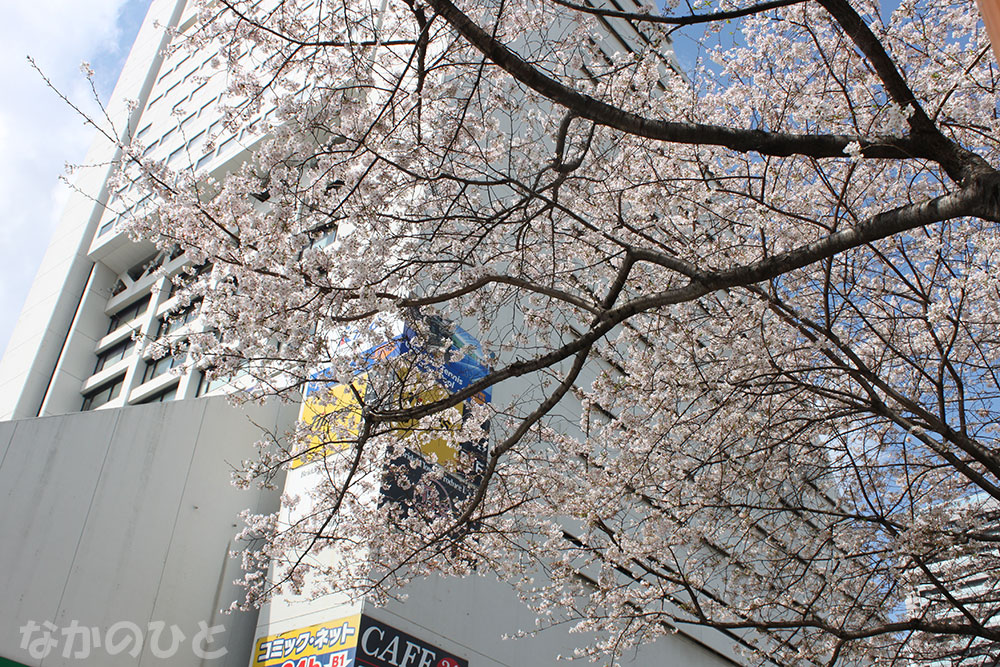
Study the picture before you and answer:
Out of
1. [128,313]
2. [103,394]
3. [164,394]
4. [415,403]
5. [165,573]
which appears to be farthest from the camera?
[128,313]

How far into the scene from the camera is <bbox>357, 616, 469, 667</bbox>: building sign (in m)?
8.16

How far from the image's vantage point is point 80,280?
19.5 metres

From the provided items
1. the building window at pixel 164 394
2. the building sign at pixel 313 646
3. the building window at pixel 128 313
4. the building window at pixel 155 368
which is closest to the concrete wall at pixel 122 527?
the building sign at pixel 313 646

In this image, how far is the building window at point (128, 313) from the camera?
62.4 feet

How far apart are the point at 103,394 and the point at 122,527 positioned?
10533 mm

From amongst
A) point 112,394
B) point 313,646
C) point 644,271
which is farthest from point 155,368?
point 644,271

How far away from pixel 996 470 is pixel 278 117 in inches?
222

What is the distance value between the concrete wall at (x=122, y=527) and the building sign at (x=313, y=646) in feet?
2.40

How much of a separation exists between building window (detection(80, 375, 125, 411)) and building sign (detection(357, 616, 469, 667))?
12.2 meters

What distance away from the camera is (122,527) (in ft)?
30.4

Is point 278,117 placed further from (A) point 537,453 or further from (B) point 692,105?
(A) point 537,453

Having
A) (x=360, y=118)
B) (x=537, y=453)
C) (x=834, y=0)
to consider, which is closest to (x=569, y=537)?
(x=537, y=453)

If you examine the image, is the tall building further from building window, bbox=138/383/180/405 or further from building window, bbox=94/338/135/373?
building window, bbox=94/338/135/373

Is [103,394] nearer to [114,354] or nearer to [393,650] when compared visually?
[114,354]
